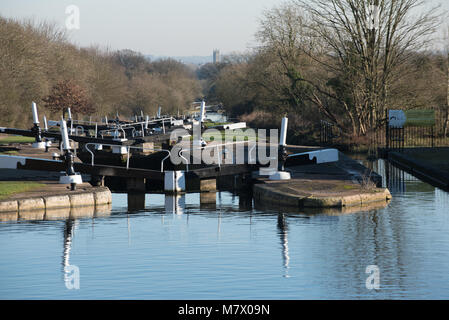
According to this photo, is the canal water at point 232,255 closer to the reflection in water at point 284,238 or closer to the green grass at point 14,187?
the reflection in water at point 284,238

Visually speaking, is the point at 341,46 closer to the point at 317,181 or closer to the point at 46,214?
the point at 317,181

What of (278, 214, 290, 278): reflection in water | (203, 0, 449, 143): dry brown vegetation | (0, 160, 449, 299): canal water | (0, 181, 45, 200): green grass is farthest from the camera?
(203, 0, 449, 143): dry brown vegetation

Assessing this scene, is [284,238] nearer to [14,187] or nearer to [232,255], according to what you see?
[232,255]

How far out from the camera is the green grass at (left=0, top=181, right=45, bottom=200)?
20.8m

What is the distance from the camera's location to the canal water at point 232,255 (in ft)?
39.6

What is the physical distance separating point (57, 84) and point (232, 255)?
47.3 meters

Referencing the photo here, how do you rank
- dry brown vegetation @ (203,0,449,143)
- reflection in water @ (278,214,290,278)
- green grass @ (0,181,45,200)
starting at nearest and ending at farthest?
1. reflection in water @ (278,214,290,278)
2. green grass @ (0,181,45,200)
3. dry brown vegetation @ (203,0,449,143)

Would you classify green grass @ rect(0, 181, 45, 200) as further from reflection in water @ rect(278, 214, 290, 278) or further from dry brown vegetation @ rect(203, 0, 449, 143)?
dry brown vegetation @ rect(203, 0, 449, 143)

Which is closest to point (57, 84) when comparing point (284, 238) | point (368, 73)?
point (368, 73)

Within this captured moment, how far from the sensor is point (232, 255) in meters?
14.8

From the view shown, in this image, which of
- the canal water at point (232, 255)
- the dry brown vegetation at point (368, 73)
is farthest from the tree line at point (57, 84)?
the canal water at point (232, 255)

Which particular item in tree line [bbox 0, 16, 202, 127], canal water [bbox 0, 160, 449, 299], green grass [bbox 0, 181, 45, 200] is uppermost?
tree line [bbox 0, 16, 202, 127]

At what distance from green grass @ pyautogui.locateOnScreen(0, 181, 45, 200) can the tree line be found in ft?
92.8

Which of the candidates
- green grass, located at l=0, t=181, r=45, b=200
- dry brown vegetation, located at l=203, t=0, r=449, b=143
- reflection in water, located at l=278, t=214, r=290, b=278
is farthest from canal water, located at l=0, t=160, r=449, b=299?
dry brown vegetation, located at l=203, t=0, r=449, b=143
